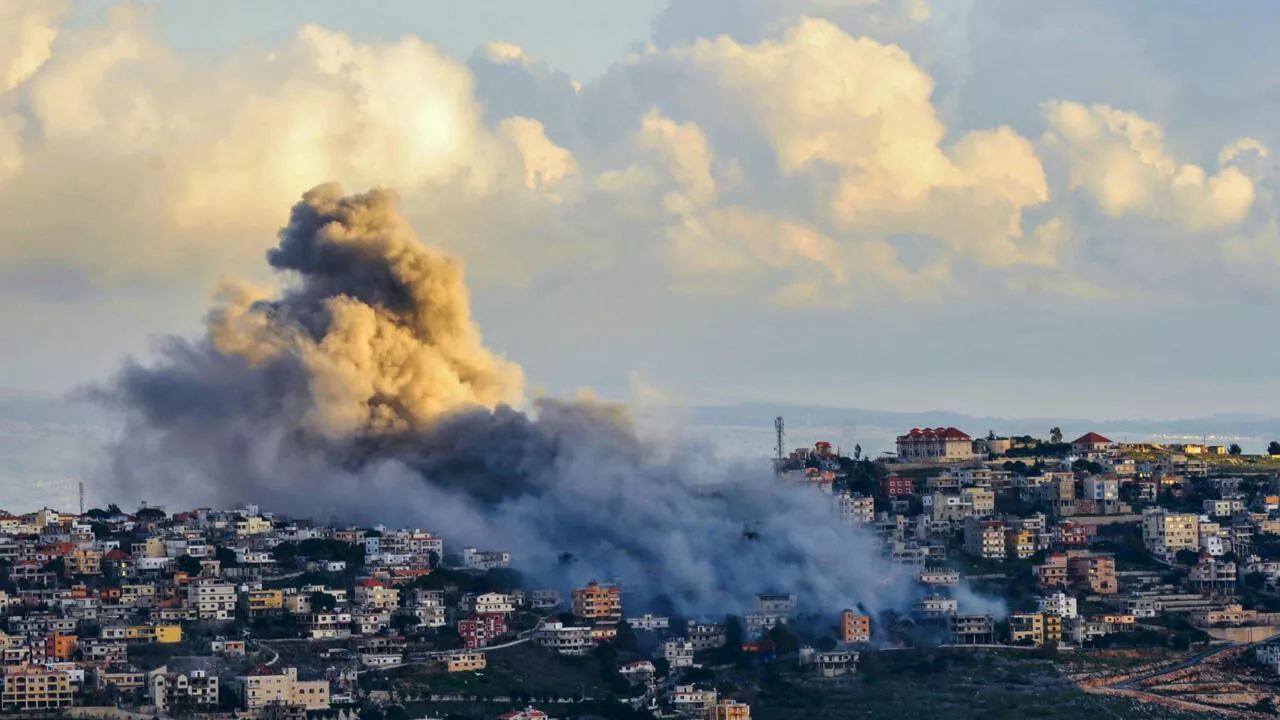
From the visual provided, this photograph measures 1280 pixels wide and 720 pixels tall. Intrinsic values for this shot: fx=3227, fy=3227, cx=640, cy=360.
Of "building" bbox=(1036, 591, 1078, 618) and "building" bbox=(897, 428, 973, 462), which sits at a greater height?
"building" bbox=(897, 428, 973, 462)

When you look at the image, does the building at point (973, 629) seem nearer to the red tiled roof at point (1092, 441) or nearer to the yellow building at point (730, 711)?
the yellow building at point (730, 711)

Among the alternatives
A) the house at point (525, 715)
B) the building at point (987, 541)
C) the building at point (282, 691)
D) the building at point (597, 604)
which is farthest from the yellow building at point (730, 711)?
the building at point (987, 541)

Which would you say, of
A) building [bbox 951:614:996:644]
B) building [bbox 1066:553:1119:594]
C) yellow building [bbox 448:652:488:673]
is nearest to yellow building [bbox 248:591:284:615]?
yellow building [bbox 448:652:488:673]

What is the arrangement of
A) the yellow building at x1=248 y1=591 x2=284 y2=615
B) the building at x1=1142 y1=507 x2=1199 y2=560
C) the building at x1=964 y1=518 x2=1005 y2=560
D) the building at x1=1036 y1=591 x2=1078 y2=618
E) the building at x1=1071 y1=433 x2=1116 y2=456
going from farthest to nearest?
the building at x1=1071 y1=433 x2=1116 y2=456 < the building at x1=1142 y1=507 x2=1199 y2=560 < the building at x1=964 y1=518 x2=1005 y2=560 < the building at x1=1036 y1=591 x2=1078 y2=618 < the yellow building at x1=248 y1=591 x2=284 y2=615

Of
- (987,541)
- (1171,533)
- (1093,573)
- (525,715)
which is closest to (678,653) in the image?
(525,715)

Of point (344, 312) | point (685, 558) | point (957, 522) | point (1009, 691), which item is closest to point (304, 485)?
point (344, 312)

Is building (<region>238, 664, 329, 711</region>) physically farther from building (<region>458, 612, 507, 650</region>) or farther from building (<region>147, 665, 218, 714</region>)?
building (<region>458, 612, 507, 650</region>)

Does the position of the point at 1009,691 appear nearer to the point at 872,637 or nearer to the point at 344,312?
the point at 872,637
